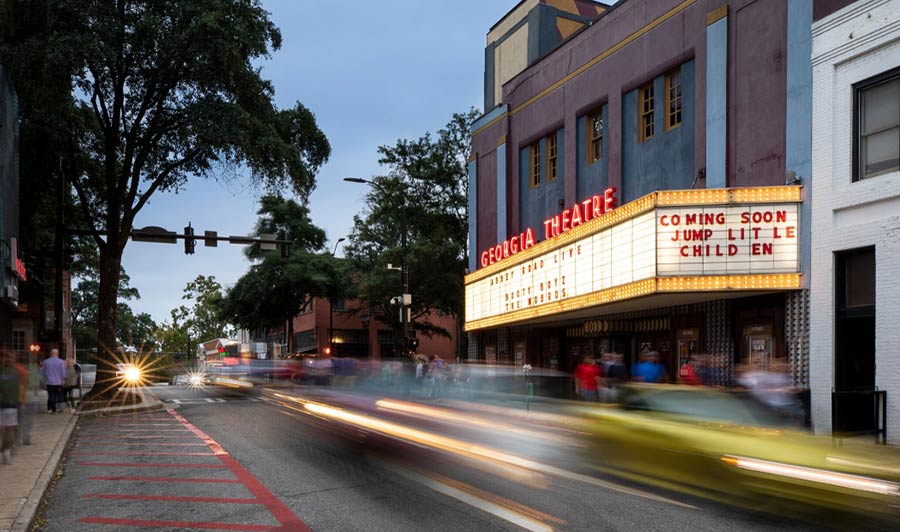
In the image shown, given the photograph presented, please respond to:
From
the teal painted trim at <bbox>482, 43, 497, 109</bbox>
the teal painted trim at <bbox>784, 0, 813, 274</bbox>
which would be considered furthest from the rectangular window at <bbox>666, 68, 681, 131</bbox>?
the teal painted trim at <bbox>482, 43, 497, 109</bbox>

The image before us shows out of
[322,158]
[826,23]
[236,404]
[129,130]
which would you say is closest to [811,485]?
[826,23]

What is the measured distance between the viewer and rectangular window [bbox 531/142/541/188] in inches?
1138

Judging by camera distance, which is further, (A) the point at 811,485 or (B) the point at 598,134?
(B) the point at 598,134

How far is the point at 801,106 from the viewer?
17.4 metres

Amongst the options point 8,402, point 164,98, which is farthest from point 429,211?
point 8,402

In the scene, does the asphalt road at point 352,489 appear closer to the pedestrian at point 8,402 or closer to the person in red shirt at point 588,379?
the pedestrian at point 8,402

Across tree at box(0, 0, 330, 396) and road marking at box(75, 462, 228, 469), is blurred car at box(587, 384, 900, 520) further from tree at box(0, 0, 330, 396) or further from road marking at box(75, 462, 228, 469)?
tree at box(0, 0, 330, 396)

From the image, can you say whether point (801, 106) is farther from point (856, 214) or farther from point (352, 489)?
point (352, 489)

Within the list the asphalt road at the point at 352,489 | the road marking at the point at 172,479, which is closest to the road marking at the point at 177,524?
the asphalt road at the point at 352,489

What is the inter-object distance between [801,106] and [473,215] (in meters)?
16.9

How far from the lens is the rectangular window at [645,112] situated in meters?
22.9

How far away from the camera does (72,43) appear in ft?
80.7

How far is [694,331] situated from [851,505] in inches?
503

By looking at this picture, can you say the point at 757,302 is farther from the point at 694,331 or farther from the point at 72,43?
the point at 72,43
